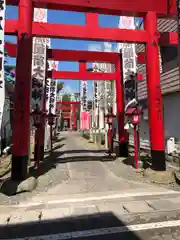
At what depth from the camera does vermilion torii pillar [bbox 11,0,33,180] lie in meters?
6.57

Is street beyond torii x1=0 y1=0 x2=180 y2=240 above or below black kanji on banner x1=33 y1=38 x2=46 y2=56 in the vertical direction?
below

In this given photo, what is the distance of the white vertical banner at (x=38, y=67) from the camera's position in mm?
9695

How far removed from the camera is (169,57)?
10805 mm

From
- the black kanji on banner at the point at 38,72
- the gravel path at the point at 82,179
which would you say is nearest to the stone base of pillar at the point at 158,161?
the gravel path at the point at 82,179

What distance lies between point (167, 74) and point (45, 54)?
15.5 ft

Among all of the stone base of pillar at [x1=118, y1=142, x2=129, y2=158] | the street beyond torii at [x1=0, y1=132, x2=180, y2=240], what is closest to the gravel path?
the street beyond torii at [x1=0, y1=132, x2=180, y2=240]

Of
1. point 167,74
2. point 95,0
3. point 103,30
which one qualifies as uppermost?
point 95,0

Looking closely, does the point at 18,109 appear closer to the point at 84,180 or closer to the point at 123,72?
the point at 84,180

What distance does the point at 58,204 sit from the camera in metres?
5.48

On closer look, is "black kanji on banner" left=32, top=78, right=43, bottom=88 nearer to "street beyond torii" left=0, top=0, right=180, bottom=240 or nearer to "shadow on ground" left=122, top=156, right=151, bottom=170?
"street beyond torii" left=0, top=0, right=180, bottom=240

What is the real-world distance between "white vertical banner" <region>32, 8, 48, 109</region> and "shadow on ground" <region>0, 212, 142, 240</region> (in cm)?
579

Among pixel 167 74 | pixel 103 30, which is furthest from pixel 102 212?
pixel 167 74

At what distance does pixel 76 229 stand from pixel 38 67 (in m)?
6.92

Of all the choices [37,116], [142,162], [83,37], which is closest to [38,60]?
[37,116]
